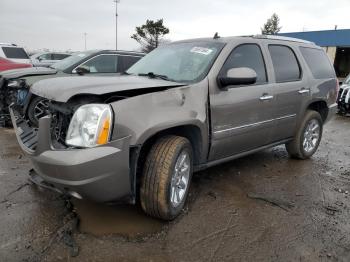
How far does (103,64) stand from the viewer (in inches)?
294

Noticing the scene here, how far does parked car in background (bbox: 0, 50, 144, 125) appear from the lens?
3.53m

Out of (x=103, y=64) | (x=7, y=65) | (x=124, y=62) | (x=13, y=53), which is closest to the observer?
(x=103, y=64)

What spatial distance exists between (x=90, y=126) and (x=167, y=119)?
70cm

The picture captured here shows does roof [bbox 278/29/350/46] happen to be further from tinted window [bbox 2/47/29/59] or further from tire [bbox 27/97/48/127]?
tire [bbox 27/97/48/127]

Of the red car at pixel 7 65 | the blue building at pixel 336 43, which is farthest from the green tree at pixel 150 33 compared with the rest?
the red car at pixel 7 65

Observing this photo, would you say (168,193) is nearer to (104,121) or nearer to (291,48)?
(104,121)

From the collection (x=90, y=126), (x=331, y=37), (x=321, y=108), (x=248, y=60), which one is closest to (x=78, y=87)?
(x=90, y=126)

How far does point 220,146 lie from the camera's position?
12.0 ft

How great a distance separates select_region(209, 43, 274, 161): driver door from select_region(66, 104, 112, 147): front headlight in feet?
4.14

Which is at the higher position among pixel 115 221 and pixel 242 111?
pixel 242 111

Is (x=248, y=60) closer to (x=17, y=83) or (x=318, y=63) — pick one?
(x=318, y=63)

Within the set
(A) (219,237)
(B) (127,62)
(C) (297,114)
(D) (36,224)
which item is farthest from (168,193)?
(B) (127,62)

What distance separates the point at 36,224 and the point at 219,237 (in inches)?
63.3

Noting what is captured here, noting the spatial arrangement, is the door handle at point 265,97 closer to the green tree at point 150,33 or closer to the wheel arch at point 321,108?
the wheel arch at point 321,108
